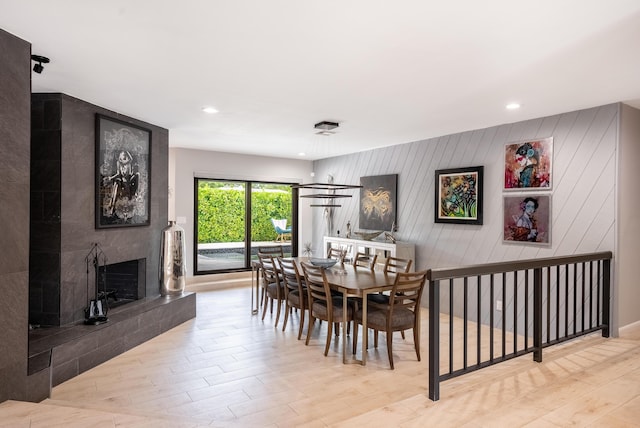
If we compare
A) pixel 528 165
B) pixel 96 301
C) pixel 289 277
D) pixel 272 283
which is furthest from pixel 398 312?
pixel 96 301

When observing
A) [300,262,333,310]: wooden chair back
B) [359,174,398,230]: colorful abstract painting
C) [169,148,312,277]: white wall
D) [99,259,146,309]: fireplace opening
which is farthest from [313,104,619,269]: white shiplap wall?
→ [99,259,146,309]: fireplace opening

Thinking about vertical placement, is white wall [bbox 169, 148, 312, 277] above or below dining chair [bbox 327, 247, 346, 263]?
above

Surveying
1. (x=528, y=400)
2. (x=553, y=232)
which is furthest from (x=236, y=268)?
(x=528, y=400)

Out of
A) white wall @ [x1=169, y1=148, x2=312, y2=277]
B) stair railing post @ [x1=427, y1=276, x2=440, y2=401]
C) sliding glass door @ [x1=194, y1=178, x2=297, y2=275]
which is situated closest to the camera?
stair railing post @ [x1=427, y1=276, x2=440, y2=401]

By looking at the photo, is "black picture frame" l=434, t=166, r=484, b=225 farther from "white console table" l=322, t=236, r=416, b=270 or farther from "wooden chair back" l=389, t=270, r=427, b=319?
"wooden chair back" l=389, t=270, r=427, b=319

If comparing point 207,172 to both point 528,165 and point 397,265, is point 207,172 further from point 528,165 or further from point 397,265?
point 528,165

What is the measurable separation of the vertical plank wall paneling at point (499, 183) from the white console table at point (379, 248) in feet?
0.66

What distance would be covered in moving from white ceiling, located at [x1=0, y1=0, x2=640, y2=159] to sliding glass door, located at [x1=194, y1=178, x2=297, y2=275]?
2.86m

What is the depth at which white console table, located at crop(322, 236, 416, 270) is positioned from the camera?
571cm

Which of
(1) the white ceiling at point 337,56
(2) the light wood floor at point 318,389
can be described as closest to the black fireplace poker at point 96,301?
(2) the light wood floor at point 318,389

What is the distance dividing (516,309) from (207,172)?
5516 millimetres

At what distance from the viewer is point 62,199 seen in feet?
12.4

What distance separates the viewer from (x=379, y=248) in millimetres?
5949

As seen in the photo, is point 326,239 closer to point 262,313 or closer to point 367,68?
point 262,313
